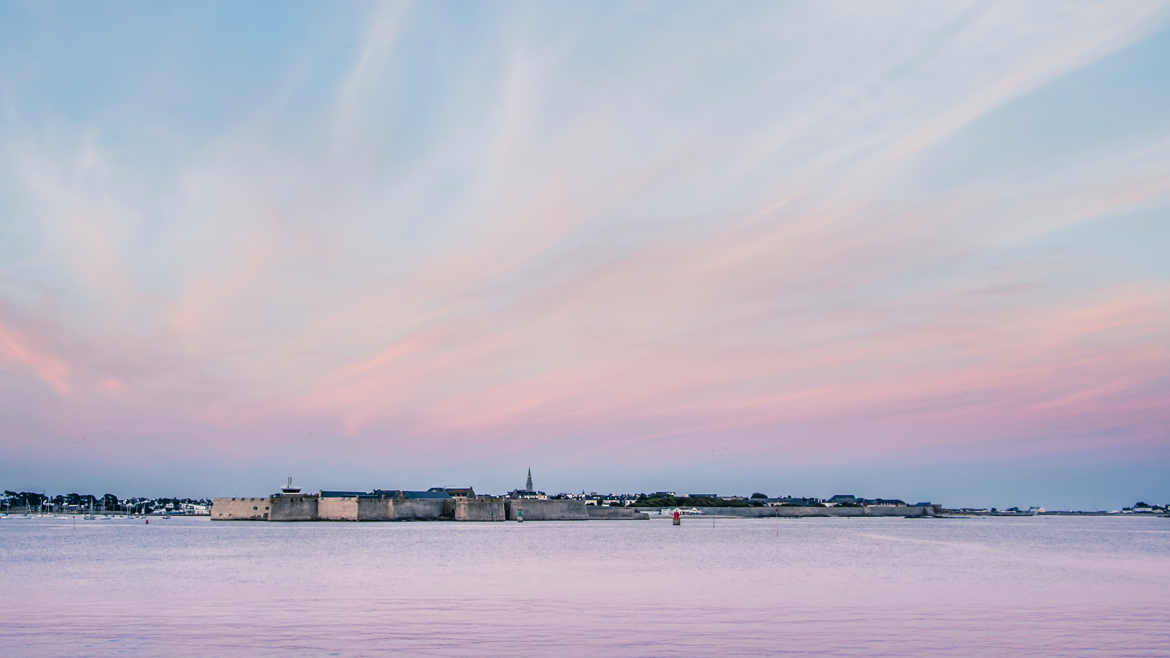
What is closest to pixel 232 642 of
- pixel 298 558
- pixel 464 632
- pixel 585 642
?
pixel 464 632

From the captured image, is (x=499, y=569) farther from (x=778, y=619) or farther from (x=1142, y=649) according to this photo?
(x=1142, y=649)

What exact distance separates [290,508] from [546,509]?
42.1 metres

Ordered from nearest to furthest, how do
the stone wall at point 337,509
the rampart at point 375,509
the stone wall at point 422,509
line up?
the stone wall at point 337,509 → the rampart at point 375,509 → the stone wall at point 422,509

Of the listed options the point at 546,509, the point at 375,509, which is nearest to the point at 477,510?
the point at 375,509

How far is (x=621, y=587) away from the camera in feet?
99.2

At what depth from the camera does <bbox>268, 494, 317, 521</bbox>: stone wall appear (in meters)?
136

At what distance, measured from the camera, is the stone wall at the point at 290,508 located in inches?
5374

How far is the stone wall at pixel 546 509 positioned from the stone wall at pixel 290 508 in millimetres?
30263

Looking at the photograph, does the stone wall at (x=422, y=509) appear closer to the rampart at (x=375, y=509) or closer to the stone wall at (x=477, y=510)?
the rampart at (x=375, y=509)

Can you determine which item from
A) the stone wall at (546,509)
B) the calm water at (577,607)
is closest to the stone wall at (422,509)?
the stone wall at (546,509)

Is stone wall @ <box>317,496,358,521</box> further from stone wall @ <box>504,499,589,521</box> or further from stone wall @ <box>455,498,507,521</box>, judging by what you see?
stone wall @ <box>504,499,589,521</box>

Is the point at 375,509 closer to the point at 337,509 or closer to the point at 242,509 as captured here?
the point at 337,509

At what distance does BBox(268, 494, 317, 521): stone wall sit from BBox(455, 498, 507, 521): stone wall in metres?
21.7

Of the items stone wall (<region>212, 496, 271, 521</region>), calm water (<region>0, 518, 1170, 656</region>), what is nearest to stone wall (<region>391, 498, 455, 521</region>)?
stone wall (<region>212, 496, 271, 521</region>)
